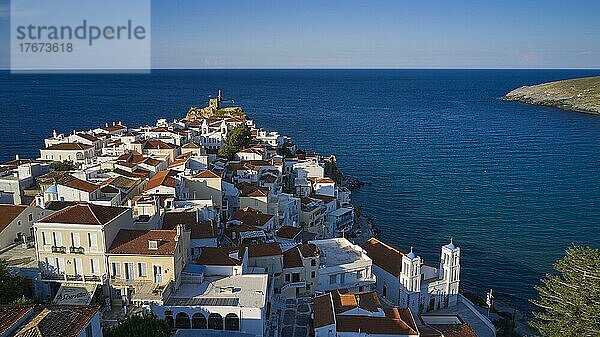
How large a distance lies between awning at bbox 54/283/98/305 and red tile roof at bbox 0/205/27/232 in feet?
24.0

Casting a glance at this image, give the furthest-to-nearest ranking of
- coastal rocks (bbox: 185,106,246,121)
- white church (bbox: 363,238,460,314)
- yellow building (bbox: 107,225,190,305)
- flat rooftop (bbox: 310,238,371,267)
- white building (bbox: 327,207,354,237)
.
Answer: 1. coastal rocks (bbox: 185,106,246,121)
2. white building (bbox: 327,207,354,237)
3. flat rooftop (bbox: 310,238,371,267)
4. white church (bbox: 363,238,460,314)
5. yellow building (bbox: 107,225,190,305)

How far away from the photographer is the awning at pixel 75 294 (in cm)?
2431

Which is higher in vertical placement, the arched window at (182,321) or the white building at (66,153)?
the white building at (66,153)

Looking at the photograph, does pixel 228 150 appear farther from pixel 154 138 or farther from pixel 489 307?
pixel 489 307

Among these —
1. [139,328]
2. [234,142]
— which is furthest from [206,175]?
[139,328]

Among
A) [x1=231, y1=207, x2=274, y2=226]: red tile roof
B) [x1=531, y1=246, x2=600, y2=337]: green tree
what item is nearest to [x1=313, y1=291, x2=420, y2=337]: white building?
[x1=531, y1=246, x2=600, y2=337]: green tree

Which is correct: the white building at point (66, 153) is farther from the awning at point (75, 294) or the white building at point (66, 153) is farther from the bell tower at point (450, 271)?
the bell tower at point (450, 271)

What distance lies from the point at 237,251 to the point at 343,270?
24.7ft

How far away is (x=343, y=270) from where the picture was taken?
32719 mm

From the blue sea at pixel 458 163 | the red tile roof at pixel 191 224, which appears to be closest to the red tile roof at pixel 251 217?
the red tile roof at pixel 191 224

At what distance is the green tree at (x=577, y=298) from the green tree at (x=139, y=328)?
2006 cm

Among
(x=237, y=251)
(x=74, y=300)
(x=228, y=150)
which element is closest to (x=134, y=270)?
(x=74, y=300)

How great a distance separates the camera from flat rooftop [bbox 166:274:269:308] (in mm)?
23953

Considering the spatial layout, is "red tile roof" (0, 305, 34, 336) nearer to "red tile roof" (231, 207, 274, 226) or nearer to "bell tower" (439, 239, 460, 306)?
"red tile roof" (231, 207, 274, 226)
